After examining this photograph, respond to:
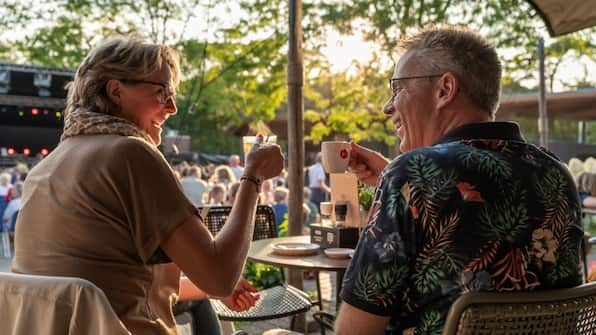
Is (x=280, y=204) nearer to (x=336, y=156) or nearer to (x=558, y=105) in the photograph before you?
(x=336, y=156)

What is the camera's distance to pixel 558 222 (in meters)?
1.31

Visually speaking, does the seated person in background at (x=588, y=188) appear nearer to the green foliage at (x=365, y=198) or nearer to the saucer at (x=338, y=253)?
the green foliage at (x=365, y=198)

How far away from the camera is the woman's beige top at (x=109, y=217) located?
5.08 ft

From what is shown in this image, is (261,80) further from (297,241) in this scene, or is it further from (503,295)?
(503,295)

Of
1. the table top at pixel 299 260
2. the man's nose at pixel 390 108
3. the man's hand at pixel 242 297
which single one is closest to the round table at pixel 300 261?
the table top at pixel 299 260

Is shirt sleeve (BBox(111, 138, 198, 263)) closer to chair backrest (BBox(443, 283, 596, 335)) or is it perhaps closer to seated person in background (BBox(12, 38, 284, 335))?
seated person in background (BBox(12, 38, 284, 335))

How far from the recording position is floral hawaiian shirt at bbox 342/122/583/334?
1.20m

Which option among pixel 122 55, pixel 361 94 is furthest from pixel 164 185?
pixel 361 94

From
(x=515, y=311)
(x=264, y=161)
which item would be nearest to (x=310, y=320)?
(x=264, y=161)

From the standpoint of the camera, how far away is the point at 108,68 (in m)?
1.74

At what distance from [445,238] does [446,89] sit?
0.40m

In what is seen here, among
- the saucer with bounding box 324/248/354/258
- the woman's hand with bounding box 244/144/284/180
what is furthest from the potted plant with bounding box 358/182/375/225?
the woman's hand with bounding box 244/144/284/180

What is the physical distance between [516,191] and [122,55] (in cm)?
114

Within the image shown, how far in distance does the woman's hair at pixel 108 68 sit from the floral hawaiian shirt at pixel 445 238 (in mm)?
875
